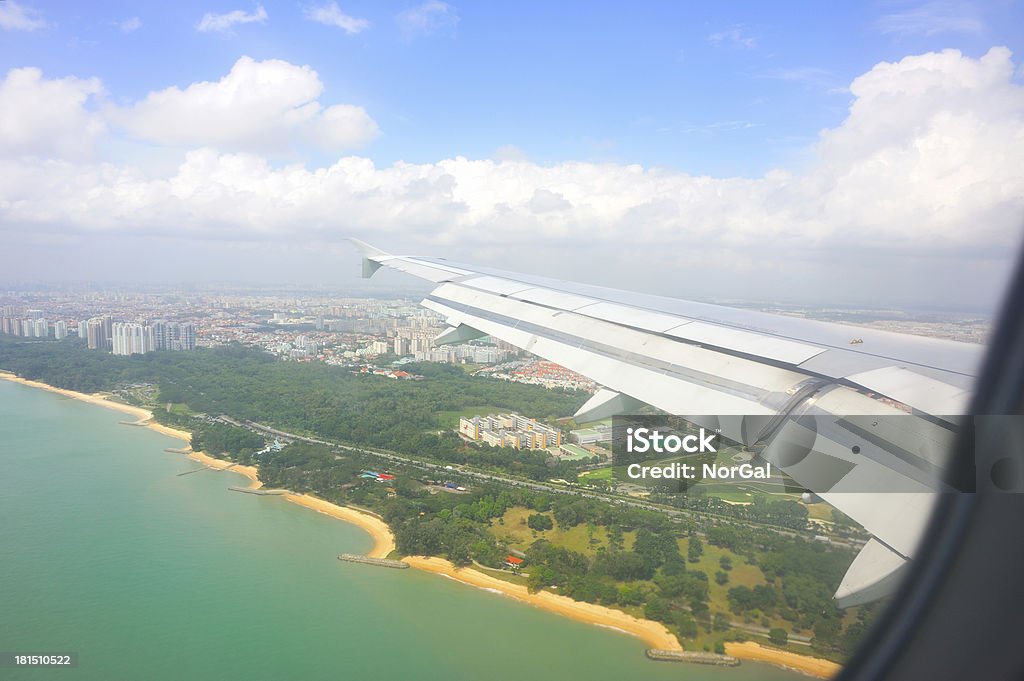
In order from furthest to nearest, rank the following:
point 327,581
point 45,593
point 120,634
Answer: point 327,581 → point 45,593 → point 120,634

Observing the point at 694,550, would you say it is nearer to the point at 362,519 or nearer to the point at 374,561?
the point at 374,561

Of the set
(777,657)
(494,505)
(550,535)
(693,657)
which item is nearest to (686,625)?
(693,657)

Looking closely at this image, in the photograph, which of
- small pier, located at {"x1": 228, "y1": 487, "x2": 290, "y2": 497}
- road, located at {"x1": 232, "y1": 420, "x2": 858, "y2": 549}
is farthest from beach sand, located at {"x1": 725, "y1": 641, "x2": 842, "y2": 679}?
small pier, located at {"x1": 228, "y1": 487, "x2": 290, "y2": 497}

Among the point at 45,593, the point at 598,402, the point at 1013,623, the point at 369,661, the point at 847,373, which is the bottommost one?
the point at 369,661

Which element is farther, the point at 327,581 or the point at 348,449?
the point at 348,449

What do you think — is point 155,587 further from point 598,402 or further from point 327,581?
point 598,402

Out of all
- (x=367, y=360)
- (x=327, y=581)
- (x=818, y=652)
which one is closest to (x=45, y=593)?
(x=327, y=581)

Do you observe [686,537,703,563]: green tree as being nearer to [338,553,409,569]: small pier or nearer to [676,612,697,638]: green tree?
[676,612,697,638]: green tree
